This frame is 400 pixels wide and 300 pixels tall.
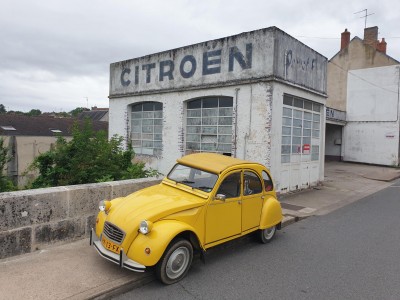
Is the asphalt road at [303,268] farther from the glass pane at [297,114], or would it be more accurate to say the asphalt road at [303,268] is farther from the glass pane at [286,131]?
the glass pane at [297,114]

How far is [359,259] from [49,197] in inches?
206

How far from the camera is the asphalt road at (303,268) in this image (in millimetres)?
4184

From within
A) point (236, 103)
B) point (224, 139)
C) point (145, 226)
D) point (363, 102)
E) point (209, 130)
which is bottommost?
point (145, 226)

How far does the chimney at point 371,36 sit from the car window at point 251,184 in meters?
24.5

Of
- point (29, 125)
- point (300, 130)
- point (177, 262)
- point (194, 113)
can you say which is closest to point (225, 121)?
point (194, 113)

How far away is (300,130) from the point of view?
466 inches

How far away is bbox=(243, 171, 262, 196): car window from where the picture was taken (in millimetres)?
5566

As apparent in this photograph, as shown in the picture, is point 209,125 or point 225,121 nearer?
point 225,121

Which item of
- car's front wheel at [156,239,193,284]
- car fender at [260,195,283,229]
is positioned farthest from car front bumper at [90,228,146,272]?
car fender at [260,195,283,229]

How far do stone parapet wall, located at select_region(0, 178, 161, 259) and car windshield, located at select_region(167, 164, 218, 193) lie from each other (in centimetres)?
132

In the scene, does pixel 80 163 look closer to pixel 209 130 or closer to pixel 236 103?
pixel 236 103

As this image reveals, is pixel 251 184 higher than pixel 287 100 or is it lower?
lower

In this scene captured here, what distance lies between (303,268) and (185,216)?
2094mm

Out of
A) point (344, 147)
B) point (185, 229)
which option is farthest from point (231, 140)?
point (344, 147)
